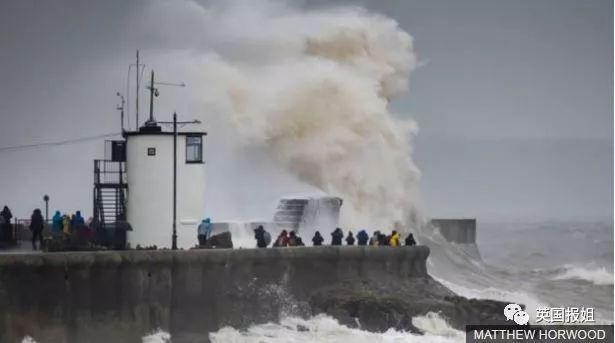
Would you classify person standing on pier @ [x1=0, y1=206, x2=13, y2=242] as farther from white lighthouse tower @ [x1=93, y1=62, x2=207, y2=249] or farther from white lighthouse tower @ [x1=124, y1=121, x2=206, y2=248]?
white lighthouse tower @ [x1=124, y1=121, x2=206, y2=248]

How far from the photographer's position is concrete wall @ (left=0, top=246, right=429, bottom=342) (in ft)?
93.7

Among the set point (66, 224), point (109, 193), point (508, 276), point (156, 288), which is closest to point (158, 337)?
point (156, 288)

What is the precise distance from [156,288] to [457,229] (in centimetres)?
2169

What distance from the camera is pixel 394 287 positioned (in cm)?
3384

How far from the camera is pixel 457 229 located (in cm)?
5072

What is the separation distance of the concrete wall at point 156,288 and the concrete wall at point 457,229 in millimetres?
16764

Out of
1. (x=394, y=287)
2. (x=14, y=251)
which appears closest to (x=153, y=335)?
(x=14, y=251)

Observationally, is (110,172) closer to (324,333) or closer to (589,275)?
(324,333)

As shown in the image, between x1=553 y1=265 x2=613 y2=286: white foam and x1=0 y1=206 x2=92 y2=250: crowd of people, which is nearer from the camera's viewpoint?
x1=0 y1=206 x2=92 y2=250: crowd of people

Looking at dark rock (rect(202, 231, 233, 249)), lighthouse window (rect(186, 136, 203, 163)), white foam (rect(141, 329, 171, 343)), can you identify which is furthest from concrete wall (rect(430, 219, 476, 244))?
white foam (rect(141, 329, 171, 343))

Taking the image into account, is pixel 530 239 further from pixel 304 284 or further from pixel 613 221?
pixel 304 284

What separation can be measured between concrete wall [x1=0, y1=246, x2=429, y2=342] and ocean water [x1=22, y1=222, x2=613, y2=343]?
33cm

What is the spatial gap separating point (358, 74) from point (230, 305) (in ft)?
53.4

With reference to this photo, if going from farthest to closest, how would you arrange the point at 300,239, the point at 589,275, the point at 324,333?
1. the point at 589,275
2. the point at 300,239
3. the point at 324,333
